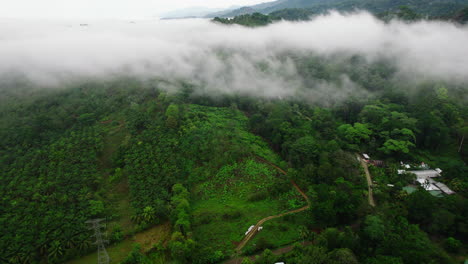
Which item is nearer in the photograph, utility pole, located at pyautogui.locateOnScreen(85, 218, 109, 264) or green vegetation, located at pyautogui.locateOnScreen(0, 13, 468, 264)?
green vegetation, located at pyautogui.locateOnScreen(0, 13, 468, 264)

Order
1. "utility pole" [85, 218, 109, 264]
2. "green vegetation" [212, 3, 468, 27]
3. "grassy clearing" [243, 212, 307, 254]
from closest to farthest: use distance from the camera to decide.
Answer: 1. "grassy clearing" [243, 212, 307, 254]
2. "utility pole" [85, 218, 109, 264]
3. "green vegetation" [212, 3, 468, 27]

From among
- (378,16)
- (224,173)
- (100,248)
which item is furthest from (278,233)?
(378,16)

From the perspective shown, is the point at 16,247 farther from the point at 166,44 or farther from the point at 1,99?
the point at 166,44

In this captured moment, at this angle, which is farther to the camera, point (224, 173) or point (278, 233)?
point (224, 173)

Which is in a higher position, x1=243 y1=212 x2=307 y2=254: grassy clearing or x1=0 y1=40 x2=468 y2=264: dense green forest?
x1=0 y1=40 x2=468 y2=264: dense green forest

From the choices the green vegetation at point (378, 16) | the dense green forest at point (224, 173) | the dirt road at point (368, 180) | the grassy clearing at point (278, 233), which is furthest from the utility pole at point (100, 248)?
the green vegetation at point (378, 16)

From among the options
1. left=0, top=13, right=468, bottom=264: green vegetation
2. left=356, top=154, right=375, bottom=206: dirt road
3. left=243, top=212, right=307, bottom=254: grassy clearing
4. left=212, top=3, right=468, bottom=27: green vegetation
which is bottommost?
left=356, top=154, right=375, bottom=206: dirt road

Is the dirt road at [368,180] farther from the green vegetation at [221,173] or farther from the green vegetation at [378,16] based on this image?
the green vegetation at [378,16]

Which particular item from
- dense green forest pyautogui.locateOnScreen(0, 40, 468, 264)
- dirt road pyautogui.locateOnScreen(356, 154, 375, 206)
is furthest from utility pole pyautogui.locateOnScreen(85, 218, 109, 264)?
dirt road pyautogui.locateOnScreen(356, 154, 375, 206)

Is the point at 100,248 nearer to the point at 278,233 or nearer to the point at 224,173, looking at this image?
the point at 224,173

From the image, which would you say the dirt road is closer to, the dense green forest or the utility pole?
the dense green forest
